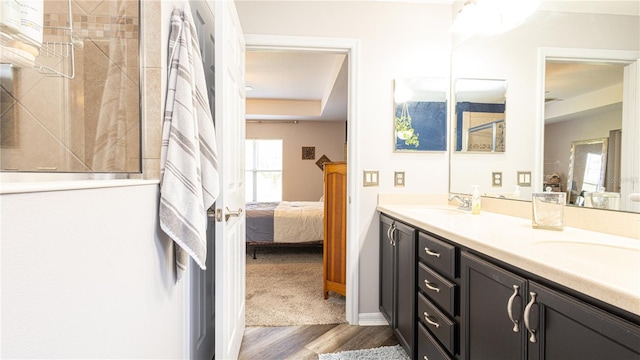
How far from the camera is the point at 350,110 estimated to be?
2221mm

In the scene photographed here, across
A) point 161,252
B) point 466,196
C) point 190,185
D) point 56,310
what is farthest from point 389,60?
point 56,310

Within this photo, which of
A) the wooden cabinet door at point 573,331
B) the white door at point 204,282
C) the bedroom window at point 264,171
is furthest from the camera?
the bedroom window at point 264,171

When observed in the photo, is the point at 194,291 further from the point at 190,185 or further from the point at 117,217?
the point at 117,217

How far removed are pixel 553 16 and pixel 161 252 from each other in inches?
82.8

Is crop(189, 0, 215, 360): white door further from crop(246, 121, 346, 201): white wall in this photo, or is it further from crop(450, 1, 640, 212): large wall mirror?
crop(246, 121, 346, 201): white wall

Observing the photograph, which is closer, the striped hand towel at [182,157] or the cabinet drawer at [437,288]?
the striped hand towel at [182,157]

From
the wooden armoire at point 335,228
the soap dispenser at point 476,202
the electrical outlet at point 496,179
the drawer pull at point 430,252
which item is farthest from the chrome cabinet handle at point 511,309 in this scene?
the wooden armoire at point 335,228

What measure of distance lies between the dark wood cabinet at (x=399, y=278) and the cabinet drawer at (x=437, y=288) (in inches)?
3.5

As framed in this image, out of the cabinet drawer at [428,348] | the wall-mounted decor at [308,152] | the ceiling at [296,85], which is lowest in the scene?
the cabinet drawer at [428,348]

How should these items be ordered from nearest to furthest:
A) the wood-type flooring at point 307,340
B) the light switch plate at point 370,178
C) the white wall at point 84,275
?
the white wall at point 84,275 → the wood-type flooring at point 307,340 → the light switch plate at point 370,178

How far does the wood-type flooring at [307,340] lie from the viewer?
186 centimetres

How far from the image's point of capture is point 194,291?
1.46m

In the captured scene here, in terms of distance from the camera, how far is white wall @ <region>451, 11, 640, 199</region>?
1248 mm

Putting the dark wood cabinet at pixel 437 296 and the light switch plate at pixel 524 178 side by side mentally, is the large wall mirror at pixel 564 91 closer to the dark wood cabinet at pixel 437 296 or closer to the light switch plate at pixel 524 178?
the light switch plate at pixel 524 178
